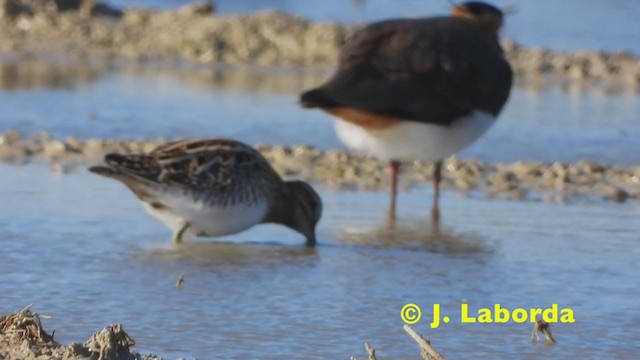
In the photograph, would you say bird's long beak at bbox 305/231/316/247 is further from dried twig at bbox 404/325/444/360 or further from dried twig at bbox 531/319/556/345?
dried twig at bbox 404/325/444/360

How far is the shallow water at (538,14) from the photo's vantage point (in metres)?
16.0

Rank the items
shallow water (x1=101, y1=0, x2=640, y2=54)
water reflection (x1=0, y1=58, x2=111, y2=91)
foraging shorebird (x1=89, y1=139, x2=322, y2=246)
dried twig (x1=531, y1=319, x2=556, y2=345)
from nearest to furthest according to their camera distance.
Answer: dried twig (x1=531, y1=319, x2=556, y2=345), foraging shorebird (x1=89, y1=139, x2=322, y2=246), water reflection (x1=0, y1=58, x2=111, y2=91), shallow water (x1=101, y1=0, x2=640, y2=54)

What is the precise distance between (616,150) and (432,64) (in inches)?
101

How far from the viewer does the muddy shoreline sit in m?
14.5

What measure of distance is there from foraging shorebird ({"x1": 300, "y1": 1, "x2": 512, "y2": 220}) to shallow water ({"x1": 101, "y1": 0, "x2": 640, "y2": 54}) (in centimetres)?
690

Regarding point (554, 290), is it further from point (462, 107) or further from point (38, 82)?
point (38, 82)

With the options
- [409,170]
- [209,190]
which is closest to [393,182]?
[409,170]

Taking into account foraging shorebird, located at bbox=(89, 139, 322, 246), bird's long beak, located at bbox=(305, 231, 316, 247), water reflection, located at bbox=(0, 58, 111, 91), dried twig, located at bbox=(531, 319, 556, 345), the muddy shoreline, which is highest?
the muddy shoreline

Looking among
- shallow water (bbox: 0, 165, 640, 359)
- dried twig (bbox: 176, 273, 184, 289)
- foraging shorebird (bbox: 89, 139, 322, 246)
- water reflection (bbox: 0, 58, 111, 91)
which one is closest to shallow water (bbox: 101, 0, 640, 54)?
water reflection (bbox: 0, 58, 111, 91)

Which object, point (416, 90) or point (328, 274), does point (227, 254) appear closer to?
point (328, 274)

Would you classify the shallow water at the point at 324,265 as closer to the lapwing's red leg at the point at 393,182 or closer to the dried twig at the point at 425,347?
the lapwing's red leg at the point at 393,182

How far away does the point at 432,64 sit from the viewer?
27.7ft

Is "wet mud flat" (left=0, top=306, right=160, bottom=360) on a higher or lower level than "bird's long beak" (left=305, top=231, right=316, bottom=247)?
lower

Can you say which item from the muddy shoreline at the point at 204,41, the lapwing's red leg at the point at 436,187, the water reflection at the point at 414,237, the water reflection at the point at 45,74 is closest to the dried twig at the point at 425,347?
the water reflection at the point at 414,237
